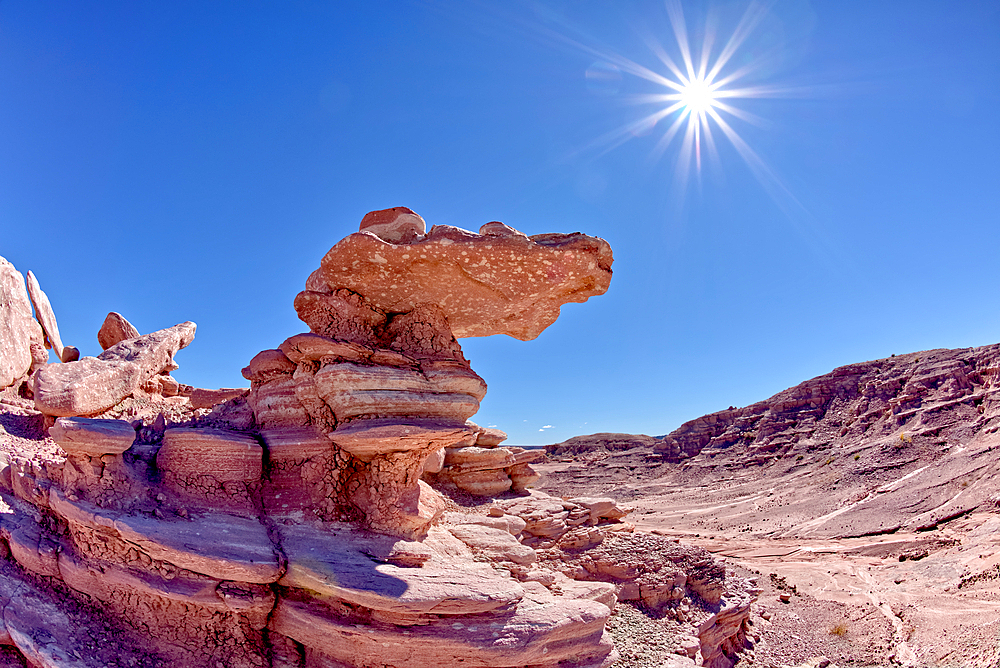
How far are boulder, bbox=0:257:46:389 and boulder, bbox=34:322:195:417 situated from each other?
79.8 inches

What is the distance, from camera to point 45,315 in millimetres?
9688

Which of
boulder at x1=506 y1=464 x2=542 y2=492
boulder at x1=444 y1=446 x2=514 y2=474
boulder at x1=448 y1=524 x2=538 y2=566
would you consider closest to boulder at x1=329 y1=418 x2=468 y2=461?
boulder at x1=448 y1=524 x2=538 y2=566

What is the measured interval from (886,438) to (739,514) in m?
16.3

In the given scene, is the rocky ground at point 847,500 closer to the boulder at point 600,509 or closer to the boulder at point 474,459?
the boulder at point 600,509

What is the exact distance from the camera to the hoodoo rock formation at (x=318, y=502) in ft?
18.4

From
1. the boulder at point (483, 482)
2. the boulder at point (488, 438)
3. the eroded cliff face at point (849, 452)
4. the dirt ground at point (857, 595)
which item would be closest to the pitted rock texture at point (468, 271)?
the boulder at point (483, 482)

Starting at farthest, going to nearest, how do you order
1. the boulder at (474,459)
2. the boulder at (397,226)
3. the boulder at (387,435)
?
1. the boulder at (474,459)
2. the boulder at (397,226)
3. the boulder at (387,435)

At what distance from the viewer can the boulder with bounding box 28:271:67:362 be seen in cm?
955

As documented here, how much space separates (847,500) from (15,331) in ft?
127

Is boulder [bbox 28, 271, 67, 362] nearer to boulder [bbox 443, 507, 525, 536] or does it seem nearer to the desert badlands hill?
the desert badlands hill

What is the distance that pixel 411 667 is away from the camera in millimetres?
5672

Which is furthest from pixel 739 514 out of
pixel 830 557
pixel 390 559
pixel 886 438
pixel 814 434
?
pixel 390 559

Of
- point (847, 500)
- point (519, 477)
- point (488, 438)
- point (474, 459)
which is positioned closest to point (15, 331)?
point (474, 459)

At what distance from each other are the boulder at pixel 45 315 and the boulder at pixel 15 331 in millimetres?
298
